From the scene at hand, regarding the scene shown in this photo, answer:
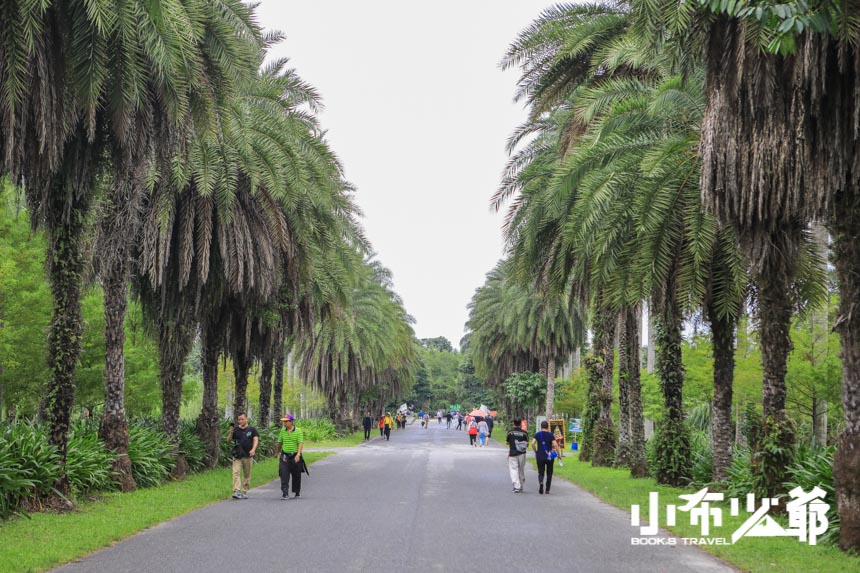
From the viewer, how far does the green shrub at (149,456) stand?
18.0 metres

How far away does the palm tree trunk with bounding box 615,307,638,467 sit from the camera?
926 inches

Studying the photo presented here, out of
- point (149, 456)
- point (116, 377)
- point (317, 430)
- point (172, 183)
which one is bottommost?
point (317, 430)

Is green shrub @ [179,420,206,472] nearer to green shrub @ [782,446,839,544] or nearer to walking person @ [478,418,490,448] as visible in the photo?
green shrub @ [782,446,839,544]

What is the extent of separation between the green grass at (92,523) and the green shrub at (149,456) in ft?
1.17

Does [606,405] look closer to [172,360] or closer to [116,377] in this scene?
[172,360]

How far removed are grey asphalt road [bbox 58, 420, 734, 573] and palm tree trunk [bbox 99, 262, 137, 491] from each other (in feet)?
9.56

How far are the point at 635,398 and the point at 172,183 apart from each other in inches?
508

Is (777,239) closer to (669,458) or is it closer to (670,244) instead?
(670,244)

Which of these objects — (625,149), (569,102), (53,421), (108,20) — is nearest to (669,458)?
(625,149)

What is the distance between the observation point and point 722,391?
17.2 metres

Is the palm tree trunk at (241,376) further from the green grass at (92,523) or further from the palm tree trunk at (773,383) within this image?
the palm tree trunk at (773,383)

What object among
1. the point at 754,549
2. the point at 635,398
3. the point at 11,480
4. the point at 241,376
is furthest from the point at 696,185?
the point at 241,376

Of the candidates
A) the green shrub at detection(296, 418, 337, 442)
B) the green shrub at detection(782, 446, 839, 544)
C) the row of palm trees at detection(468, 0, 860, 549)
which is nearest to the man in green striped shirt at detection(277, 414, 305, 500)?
the row of palm trees at detection(468, 0, 860, 549)

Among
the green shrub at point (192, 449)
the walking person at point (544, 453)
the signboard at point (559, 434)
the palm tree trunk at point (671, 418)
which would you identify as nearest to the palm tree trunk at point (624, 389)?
the palm tree trunk at point (671, 418)
